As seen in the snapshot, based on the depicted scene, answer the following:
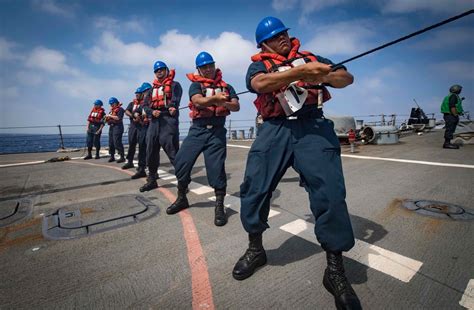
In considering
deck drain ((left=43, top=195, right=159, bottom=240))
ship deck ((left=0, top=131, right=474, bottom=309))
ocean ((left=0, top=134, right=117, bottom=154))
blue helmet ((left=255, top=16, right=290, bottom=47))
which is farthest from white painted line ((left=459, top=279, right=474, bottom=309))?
ocean ((left=0, top=134, right=117, bottom=154))

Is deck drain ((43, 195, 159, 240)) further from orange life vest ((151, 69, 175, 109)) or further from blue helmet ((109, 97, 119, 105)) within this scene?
blue helmet ((109, 97, 119, 105))

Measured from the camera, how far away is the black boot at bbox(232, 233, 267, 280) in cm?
208

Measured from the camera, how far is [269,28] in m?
2.13

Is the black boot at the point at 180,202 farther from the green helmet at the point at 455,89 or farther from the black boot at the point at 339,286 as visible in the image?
the green helmet at the point at 455,89

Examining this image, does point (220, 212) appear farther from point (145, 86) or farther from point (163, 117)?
point (145, 86)

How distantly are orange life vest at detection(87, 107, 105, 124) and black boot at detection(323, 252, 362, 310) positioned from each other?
10654mm

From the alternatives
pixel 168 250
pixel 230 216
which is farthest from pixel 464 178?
pixel 168 250

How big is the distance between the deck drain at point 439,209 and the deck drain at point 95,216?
12.4ft

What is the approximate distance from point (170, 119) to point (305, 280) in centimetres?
373

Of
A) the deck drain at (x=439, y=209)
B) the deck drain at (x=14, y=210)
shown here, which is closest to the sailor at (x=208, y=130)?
the deck drain at (x=14, y=210)

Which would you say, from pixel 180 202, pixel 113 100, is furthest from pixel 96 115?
pixel 180 202

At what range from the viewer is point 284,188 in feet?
15.9

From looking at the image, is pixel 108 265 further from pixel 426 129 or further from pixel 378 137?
pixel 426 129

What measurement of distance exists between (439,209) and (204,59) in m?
3.96
